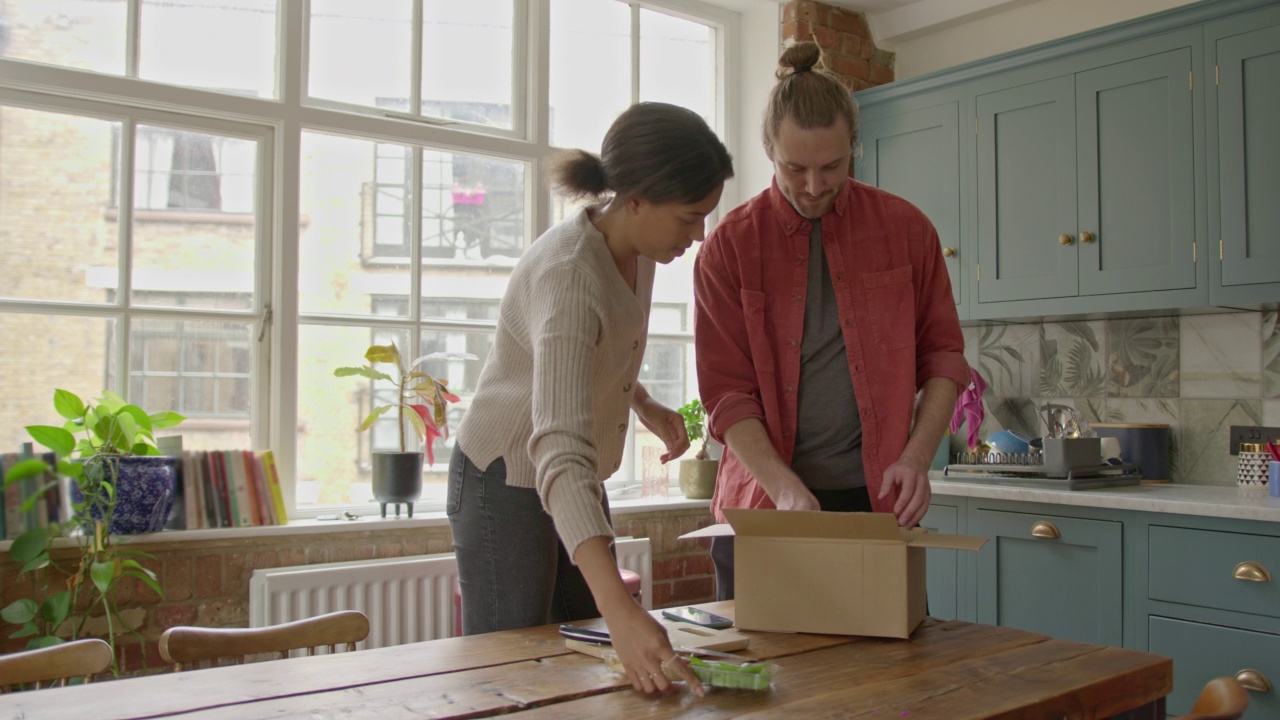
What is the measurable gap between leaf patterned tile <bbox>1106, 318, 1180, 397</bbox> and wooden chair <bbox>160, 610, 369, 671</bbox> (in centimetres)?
278

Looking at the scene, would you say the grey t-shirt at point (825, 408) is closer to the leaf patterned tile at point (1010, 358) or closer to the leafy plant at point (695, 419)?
the leafy plant at point (695, 419)

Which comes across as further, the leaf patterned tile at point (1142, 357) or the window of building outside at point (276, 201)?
the leaf patterned tile at point (1142, 357)

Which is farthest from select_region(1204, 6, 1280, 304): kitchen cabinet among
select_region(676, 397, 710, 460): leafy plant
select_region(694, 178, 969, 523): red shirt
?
select_region(676, 397, 710, 460): leafy plant

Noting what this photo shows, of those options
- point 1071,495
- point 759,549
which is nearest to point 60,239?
point 759,549

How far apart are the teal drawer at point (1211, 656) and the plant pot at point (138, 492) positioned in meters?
2.60

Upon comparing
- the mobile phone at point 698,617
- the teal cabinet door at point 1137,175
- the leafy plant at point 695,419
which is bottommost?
the mobile phone at point 698,617

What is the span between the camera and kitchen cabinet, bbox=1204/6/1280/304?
2865 millimetres

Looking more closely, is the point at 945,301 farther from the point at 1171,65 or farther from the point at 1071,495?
the point at 1171,65

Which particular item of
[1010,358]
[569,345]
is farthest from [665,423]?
[1010,358]

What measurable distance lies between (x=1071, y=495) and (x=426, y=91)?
2.36 metres

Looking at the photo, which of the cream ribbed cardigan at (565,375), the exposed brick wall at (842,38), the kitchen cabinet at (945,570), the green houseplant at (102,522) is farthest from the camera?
the exposed brick wall at (842,38)

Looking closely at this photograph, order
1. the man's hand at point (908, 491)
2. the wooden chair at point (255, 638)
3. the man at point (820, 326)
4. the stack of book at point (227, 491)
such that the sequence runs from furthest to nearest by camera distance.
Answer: the stack of book at point (227, 491) < the man at point (820, 326) < the man's hand at point (908, 491) < the wooden chair at point (255, 638)

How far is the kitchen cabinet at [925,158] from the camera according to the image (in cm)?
367

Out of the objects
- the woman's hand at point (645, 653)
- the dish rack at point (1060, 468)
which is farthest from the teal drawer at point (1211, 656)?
the woman's hand at point (645, 653)
